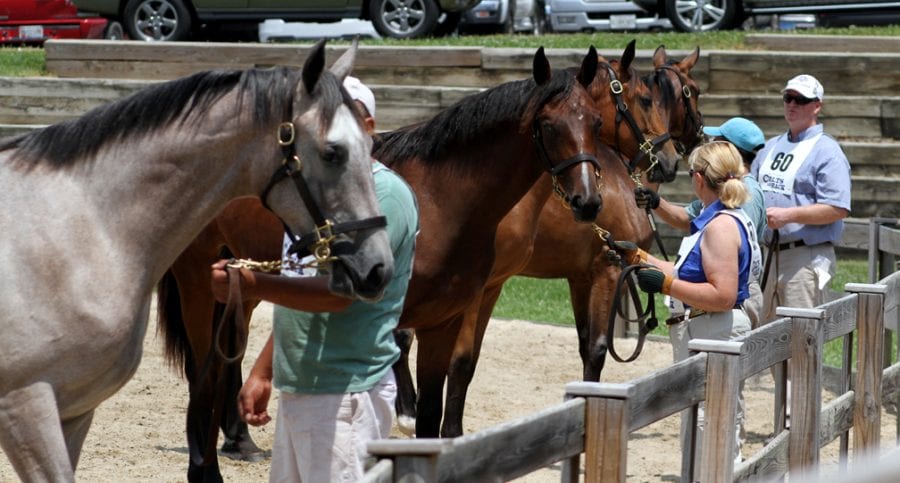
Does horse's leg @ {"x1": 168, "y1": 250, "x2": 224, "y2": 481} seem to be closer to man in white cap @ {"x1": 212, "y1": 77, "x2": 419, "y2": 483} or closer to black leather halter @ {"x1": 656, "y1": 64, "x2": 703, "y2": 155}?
man in white cap @ {"x1": 212, "y1": 77, "x2": 419, "y2": 483}

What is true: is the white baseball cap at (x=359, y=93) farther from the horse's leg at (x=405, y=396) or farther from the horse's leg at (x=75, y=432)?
the horse's leg at (x=405, y=396)

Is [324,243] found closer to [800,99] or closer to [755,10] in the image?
[800,99]

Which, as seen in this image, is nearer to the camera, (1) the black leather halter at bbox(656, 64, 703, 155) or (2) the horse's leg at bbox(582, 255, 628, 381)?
(2) the horse's leg at bbox(582, 255, 628, 381)

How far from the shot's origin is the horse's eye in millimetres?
3748

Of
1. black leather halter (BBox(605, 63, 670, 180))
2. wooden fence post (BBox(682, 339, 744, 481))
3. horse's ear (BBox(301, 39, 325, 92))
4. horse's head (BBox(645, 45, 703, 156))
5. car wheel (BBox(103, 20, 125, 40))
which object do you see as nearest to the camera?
horse's ear (BBox(301, 39, 325, 92))

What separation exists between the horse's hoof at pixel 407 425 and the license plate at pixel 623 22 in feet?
52.3

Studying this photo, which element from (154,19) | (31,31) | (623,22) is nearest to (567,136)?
(154,19)

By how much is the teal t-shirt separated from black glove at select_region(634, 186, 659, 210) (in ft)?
10.7

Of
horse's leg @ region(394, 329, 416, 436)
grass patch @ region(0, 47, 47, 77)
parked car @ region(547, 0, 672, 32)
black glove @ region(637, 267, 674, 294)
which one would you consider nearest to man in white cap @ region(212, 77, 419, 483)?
black glove @ region(637, 267, 674, 294)

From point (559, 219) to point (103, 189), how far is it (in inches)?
156

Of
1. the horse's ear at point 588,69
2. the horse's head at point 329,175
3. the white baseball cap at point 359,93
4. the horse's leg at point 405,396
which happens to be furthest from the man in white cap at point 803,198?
the horse's head at point 329,175

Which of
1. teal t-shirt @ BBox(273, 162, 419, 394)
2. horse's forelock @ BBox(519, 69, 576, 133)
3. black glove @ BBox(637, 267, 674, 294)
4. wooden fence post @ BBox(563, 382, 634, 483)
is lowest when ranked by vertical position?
wooden fence post @ BBox(563, 382, 634, 483)

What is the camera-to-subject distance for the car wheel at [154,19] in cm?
1645

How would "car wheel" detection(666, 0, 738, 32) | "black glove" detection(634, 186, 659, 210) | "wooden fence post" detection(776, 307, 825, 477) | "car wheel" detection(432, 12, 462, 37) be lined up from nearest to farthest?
"wooden fence post" detection(776, 307, 825, 477)
"black glove" detection(634, 186, 659, 210)
"car wheel" detection(666, 0, 738, 32)
"car wheel" detection(432, 12, 462, 37)
